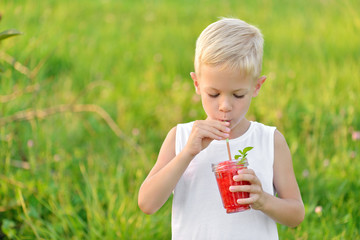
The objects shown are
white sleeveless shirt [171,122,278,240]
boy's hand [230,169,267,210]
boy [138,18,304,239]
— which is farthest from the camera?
white sleeveless shirt [171,122,278,240]

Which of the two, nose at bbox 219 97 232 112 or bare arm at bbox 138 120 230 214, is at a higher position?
nose at bbox 219 97 232 112

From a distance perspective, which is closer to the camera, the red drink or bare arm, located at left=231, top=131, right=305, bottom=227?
the red drink

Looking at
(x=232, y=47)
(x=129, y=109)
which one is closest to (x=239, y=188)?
(x=232, y=47)

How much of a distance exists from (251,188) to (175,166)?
10.4 inches

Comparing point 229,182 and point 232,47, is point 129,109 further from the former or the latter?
point 229,182

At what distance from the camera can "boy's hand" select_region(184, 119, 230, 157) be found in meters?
1.70

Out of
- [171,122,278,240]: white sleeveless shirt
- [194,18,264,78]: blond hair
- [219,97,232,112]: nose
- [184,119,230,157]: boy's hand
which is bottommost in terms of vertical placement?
[171,122,278,240]: white sleeveless shirt

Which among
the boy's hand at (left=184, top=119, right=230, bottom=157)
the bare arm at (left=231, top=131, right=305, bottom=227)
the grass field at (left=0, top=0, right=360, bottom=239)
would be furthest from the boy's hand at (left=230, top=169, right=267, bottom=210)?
the grass field at (left=0, top=0, right=360, bottom=239)

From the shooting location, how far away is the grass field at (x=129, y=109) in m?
2.83

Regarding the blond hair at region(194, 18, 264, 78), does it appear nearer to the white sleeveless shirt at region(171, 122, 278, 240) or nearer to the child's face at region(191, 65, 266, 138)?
the child's face at region(191, 65, 266, 138)

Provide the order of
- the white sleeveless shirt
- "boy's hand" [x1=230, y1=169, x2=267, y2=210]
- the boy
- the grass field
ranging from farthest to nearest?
the grass field, the white sleeveless shirt, the boy, "boy's hand" [x1=230, y1=169, x2=267, y2=210]

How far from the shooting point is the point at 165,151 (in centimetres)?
194

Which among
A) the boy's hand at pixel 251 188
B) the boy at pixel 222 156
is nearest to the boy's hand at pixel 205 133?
the boy at pixel 222 156

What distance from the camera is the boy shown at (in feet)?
5.74
